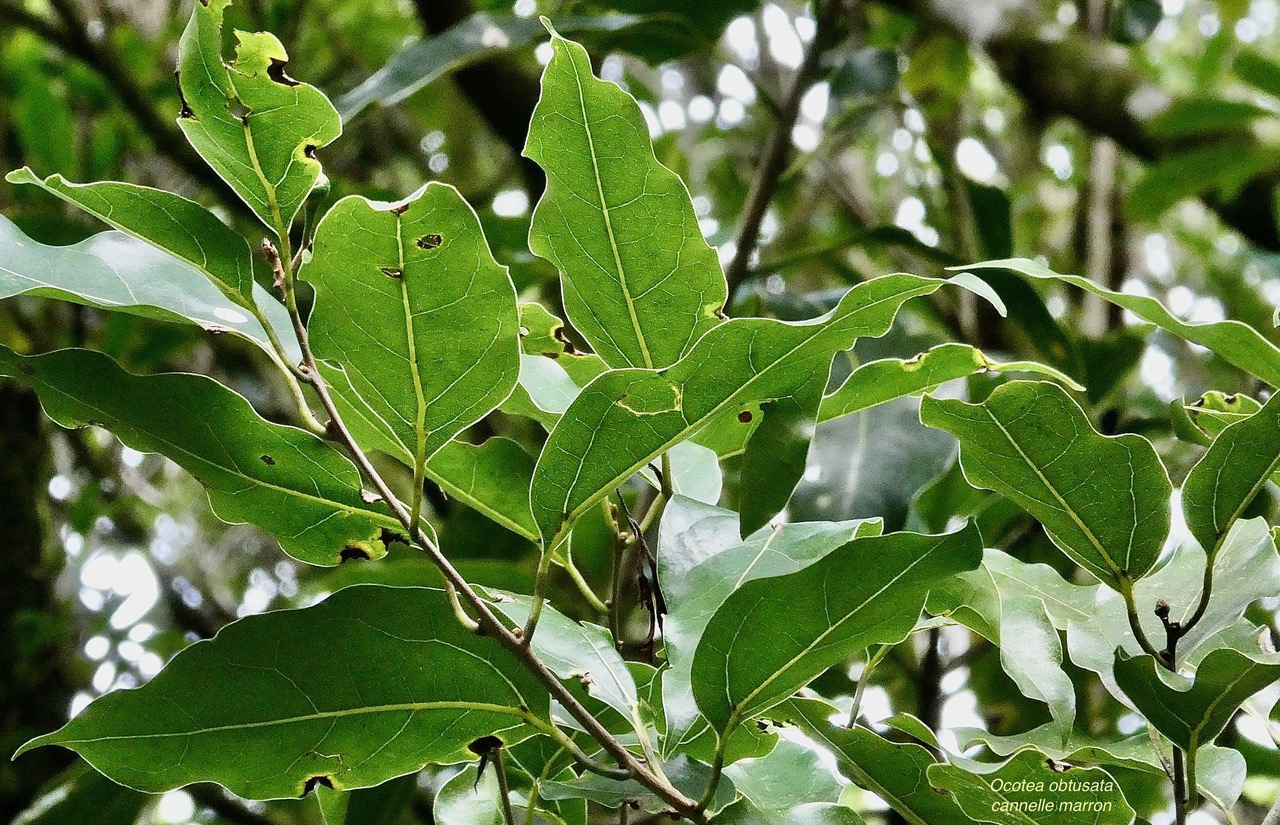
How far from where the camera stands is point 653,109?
1781 mm

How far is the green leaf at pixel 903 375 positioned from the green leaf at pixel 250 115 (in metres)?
0.23

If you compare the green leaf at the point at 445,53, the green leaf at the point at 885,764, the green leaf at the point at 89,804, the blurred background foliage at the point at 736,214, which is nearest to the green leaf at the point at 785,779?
the green leaf at the point at 885,764

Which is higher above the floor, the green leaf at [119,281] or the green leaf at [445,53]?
the green leaf at [119,281]

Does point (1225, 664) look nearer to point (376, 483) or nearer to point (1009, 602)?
point (1009, 602)

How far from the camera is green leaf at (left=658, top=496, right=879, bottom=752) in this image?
406mm

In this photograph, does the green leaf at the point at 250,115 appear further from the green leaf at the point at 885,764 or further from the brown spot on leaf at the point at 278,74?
the green leaf at the point at 885,764

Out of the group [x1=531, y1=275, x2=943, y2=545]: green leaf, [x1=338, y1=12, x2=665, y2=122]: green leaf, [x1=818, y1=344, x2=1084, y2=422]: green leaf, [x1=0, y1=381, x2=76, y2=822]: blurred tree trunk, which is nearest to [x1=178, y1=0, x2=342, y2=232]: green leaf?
[x1=531, y1=275, x2=943, y2=545]: green leaf

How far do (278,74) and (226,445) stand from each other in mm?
135

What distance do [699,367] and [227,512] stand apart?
0.19 meters

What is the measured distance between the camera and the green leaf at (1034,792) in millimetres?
417

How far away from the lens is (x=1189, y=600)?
0.46 meters

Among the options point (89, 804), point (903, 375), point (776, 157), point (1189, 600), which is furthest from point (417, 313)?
point (776, 157)

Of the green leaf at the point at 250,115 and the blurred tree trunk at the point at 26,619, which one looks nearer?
the green leaf at the point at 250,115

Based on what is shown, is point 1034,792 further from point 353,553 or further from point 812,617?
point 353,553
